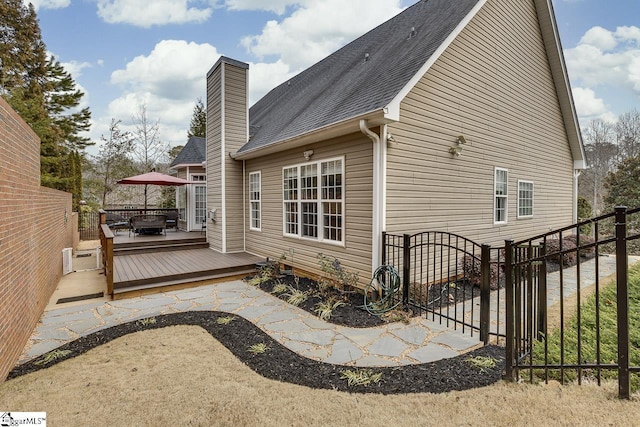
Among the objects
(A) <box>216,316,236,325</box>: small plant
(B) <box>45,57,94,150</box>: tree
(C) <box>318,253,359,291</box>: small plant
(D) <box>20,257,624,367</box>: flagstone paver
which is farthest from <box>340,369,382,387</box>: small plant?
(B) <box>45,57,94,150</box>: tree

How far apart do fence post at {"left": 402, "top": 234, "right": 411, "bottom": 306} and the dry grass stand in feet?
7.64

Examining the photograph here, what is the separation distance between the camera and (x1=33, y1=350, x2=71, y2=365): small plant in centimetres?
346

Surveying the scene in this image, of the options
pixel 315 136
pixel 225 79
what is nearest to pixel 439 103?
pixel 315 136

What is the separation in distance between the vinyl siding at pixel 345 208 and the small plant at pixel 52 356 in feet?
13.7

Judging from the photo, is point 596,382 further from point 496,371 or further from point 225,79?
point 225,79

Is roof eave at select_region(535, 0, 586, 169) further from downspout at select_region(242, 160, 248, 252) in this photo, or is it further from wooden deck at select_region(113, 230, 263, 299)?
wooden deck at select_region(113, 230, 263, 299)

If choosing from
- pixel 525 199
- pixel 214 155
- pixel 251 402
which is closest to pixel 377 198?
pixel 251 402

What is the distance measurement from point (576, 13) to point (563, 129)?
444 centimetres

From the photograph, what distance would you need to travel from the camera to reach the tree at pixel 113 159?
20234 millimetres

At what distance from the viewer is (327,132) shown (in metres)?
5.73

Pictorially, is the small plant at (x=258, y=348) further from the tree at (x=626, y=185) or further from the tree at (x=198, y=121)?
the tree at (x=198, y=121)

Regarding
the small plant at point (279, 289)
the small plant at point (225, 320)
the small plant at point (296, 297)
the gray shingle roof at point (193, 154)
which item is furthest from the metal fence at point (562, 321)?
the gray shingle roof at point (193, 154)

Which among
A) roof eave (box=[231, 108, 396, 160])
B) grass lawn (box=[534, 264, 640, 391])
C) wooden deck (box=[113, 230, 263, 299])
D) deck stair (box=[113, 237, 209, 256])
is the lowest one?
grass lawn (box=[534, 264, 640, 391])

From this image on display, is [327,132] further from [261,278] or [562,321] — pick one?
[562,321]
